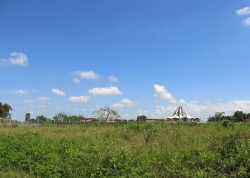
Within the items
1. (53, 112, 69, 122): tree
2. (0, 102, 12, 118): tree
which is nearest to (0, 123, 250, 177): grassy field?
(53, 112, 69, 122): tree

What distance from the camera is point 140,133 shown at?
725 inches

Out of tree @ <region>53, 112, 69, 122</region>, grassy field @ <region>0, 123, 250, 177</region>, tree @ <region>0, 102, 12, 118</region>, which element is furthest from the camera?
tree @ <region>0, 102, 12, 118</region>

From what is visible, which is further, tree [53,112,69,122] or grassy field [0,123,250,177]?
tree [53,112,69,122]

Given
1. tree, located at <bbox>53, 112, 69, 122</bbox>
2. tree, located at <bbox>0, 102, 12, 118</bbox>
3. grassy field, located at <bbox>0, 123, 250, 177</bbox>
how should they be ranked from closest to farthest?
grassy field, located at <bbox>0, 123, 250, 177</bbox> → tree, located at <bbox>53, 112, 69, 122</bbox> → tree, located at <bbox>0, 102, 12, 118</bbox>

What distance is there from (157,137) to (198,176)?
9.18 m

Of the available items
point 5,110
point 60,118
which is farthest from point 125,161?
point 5,110

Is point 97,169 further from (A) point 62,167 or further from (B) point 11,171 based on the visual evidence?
(B) point 11,171

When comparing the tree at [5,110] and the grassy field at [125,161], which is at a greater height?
the tree at [5,110]

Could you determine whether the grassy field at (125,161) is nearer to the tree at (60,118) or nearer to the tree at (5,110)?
the tree at (60,118)

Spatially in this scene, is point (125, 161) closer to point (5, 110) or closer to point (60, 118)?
point (60, 118)

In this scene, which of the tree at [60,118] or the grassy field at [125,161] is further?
the tree at [60,118]

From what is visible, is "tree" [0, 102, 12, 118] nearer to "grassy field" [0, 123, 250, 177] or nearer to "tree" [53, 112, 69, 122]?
"tree" [53, 112, 69, 122]

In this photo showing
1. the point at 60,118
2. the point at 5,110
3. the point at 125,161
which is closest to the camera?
the point at 125,161

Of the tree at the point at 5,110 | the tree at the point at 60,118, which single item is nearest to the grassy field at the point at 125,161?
the tree at the point at 60,118
